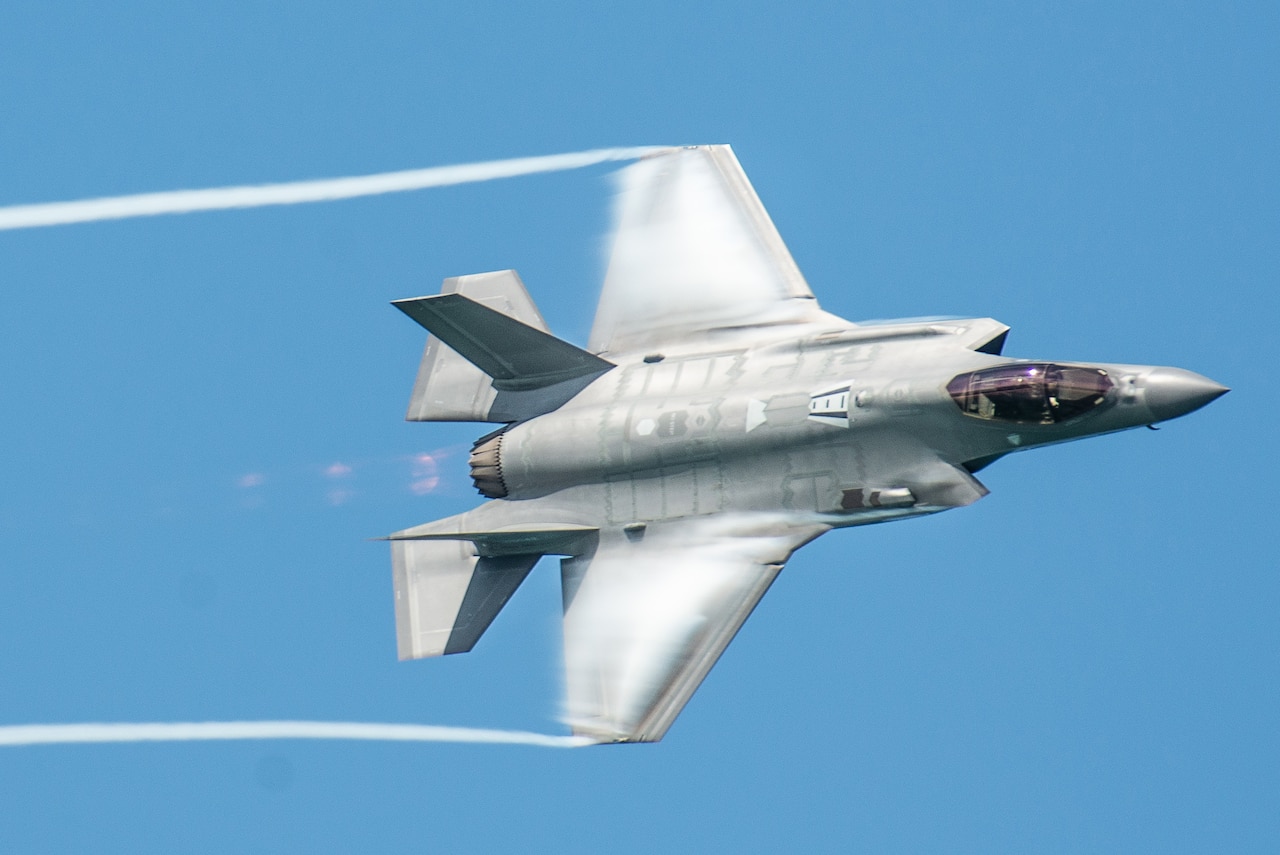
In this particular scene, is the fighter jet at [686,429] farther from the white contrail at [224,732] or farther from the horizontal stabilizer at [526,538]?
the white contrail at [224,732]

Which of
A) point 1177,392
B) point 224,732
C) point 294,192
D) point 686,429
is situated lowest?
point 224,732

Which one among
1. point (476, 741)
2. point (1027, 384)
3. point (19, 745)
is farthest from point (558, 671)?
point (19, 745)

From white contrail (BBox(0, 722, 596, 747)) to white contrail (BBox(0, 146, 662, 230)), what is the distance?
6.19 metres

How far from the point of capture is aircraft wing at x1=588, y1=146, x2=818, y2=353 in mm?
21766

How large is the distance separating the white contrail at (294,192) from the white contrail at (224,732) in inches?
244

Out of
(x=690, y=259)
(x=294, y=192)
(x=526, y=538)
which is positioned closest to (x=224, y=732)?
(x=526, y=538)

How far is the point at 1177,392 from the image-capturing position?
18.9 metres

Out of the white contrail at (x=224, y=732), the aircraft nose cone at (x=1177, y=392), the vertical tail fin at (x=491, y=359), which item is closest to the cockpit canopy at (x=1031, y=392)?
the aircraft nose cone at (x=1177, y=392)

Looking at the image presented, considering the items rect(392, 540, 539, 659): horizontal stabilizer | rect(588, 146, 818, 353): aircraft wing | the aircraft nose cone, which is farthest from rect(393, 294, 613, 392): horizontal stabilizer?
the aircraft nose cone

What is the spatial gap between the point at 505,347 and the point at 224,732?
5862mm

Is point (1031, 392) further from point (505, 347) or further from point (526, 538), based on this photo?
point (505, 347)

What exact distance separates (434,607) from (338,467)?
8.12 feet

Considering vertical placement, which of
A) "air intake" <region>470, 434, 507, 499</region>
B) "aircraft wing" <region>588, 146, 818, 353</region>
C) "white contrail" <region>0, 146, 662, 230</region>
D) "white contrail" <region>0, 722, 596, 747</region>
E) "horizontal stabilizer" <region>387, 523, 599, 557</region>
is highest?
"white contrail" <region>0, 146, 662, 230</region>

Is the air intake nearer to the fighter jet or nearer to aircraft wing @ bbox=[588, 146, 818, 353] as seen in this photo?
the fighter jet
